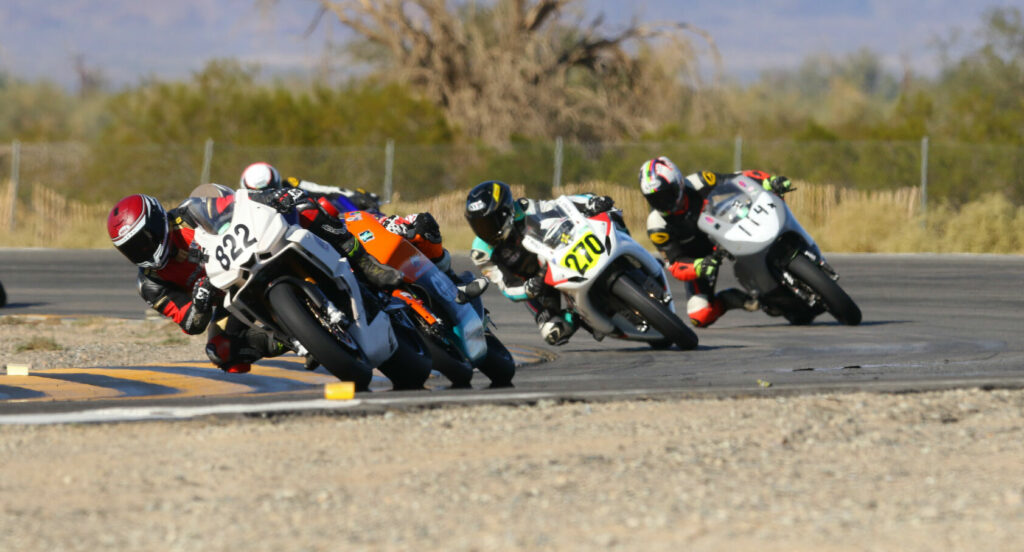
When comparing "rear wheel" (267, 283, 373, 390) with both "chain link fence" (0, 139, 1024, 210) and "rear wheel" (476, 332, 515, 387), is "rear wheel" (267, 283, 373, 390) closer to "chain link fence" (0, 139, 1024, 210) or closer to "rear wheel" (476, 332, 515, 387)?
"rear wheel" (476, 332, 515, 387)

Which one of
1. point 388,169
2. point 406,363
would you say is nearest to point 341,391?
point 406,363

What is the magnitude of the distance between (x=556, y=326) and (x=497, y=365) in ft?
6.71

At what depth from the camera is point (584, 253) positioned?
10.4 meters

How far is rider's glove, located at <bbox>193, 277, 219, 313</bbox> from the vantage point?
7.77 meters

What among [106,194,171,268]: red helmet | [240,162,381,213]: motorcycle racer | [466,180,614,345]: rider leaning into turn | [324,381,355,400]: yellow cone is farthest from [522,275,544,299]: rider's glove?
[324,381,355,400]: yellow cone

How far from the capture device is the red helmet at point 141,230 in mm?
8055

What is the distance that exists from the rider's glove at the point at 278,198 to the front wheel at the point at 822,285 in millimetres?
5267

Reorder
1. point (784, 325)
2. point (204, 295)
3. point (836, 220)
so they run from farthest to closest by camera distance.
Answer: point (836, 220)
point (784, 325)
point (204, 295)

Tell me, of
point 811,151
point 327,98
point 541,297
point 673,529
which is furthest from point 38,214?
point 673,529

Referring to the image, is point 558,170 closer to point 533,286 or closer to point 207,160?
point 207,160

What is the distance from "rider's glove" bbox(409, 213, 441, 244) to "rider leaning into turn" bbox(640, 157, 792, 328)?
3617mm

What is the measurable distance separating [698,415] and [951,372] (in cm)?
296

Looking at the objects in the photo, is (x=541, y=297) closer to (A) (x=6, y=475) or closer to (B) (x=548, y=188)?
(A) (x=6, y=475)

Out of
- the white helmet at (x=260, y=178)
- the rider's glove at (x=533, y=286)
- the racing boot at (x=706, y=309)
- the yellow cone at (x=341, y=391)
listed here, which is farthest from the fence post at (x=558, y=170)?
the yellow cone at (x=341, y=391)
